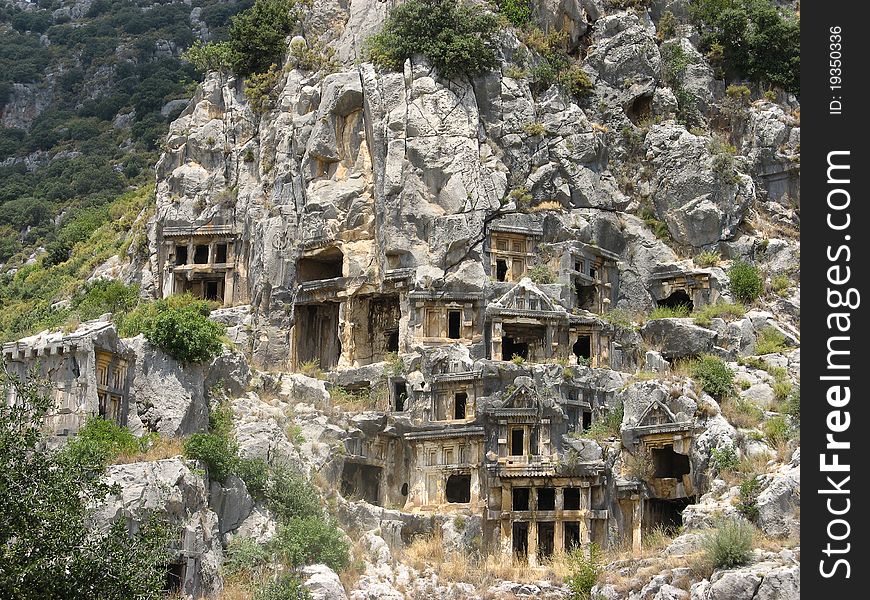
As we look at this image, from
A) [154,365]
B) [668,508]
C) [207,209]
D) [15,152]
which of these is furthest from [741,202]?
[15,152]

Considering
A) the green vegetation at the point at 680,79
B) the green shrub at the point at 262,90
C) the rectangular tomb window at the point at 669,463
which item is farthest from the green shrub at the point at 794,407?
the green shrub at the point at 262,90

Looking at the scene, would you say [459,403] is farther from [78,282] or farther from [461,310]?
[78,282]

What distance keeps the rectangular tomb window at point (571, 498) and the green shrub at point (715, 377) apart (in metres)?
7.55

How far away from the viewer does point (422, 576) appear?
158ft

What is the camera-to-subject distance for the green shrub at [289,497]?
157 feet

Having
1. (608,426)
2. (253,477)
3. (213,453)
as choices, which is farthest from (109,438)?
(608,426)

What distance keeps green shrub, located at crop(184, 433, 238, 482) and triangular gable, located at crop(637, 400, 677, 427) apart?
18.8 metres

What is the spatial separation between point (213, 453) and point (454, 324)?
764 inches

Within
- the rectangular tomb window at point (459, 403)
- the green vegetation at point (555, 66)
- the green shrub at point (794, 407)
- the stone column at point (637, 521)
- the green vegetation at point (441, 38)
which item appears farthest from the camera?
the green vegetation at point (555, 66)

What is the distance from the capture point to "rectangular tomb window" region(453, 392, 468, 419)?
189 ft

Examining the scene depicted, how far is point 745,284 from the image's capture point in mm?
63719

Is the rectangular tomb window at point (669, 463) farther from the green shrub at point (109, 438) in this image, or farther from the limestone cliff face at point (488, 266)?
→ the green shrub at point (109, 438)
